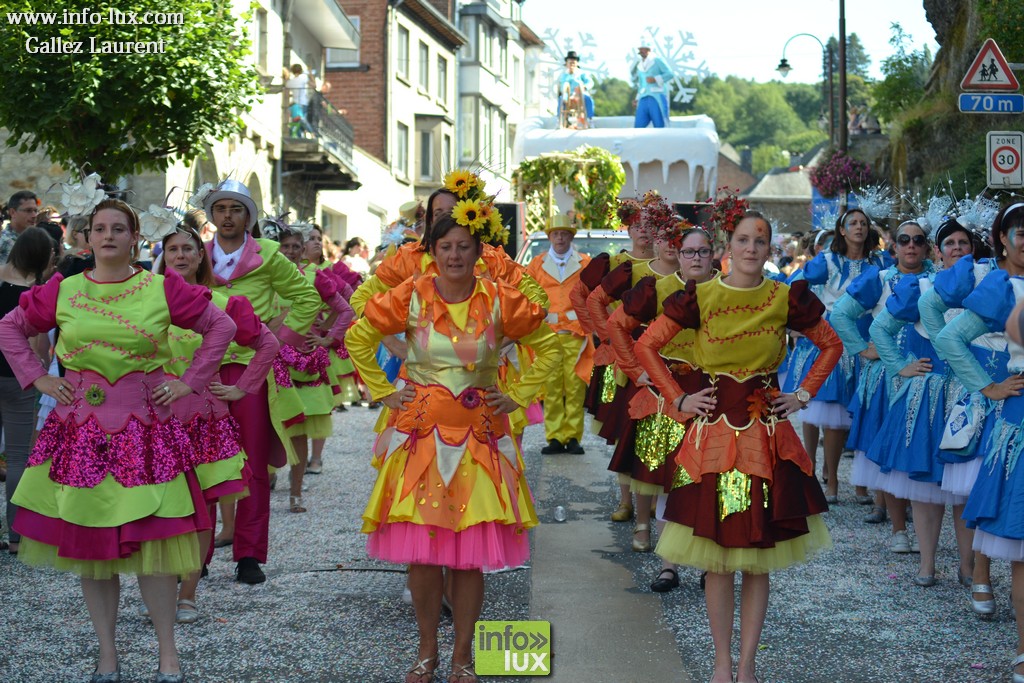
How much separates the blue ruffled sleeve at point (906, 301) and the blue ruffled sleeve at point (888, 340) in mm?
46

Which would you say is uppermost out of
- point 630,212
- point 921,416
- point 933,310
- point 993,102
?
point 993,102

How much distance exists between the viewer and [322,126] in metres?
32.5

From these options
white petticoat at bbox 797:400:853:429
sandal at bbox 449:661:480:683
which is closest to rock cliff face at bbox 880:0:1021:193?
white petticoat at bbox 797:400:853:429

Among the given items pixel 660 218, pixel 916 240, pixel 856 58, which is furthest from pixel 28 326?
pixel 856 58

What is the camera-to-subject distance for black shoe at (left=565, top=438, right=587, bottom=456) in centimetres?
1249

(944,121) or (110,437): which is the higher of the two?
(944,121)

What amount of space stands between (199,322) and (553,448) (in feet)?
23.0

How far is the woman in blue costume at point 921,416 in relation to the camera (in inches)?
292

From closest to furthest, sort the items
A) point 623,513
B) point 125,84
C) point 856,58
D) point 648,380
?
point 648,380
point 623,513
point 125,84
point 856,58

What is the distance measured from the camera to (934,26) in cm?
2481

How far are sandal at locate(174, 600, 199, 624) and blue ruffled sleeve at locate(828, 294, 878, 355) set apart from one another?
4017mm

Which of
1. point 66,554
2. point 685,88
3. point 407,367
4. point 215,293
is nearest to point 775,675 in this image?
point 407,367

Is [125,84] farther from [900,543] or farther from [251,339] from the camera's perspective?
[900,543]

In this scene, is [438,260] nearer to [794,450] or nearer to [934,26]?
[794,450]
